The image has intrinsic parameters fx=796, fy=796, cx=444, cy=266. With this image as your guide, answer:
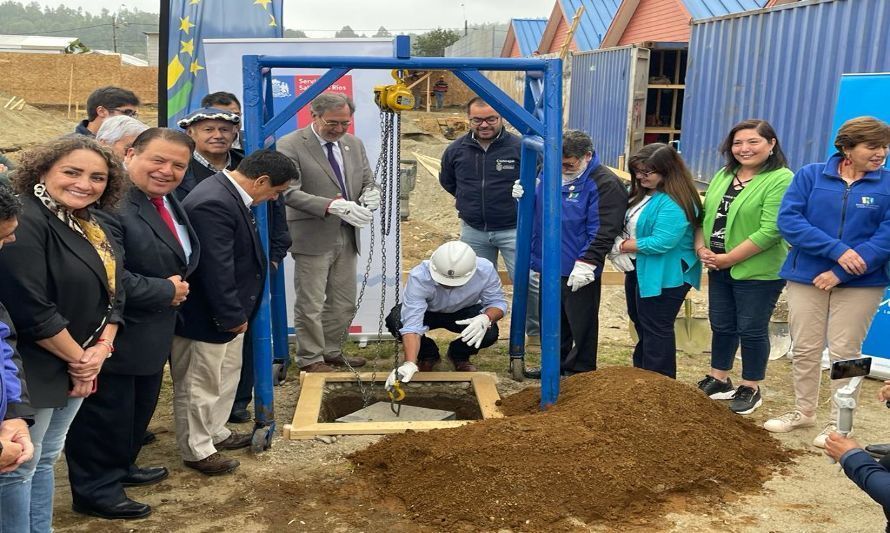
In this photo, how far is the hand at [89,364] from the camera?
290cm

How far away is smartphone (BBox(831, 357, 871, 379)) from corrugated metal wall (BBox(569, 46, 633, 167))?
37.3 feet

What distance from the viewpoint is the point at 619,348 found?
6.50 m

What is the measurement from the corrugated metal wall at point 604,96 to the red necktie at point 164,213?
1165 centimetres

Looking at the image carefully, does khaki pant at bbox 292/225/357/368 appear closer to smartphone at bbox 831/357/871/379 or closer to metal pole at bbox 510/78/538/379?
metal pole at bbox 510/78/538/379

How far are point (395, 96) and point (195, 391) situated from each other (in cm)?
195

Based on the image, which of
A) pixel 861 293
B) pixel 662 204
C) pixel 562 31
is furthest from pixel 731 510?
pixel 562 31

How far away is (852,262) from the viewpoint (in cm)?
414

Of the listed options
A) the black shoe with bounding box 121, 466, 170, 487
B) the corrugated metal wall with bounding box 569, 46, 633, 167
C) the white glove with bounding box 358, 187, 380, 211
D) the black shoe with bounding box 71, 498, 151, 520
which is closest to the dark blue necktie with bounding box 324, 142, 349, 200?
the white glove with bounding box 358, 187, 380, 211

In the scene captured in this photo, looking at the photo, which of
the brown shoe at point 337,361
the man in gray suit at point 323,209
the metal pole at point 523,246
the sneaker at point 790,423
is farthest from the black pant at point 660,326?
the brown shoe at point 337,361

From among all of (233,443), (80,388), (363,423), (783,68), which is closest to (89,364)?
(80,388)

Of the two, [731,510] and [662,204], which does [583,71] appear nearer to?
[662,204]

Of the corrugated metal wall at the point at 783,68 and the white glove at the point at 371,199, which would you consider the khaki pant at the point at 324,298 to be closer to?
the white glove at the point at 371,199

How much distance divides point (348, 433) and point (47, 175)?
87.8 inches

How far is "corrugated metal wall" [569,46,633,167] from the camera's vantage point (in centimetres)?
1435
